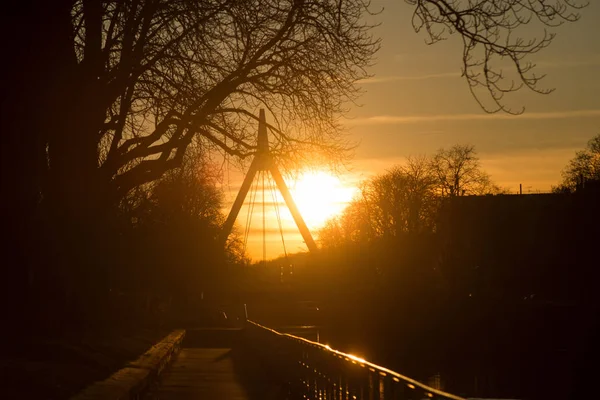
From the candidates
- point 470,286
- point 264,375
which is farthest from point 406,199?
point 264,375

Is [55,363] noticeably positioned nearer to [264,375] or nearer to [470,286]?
[264,375]

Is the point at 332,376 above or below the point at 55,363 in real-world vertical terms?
below

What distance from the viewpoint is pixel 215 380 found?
81.7ft

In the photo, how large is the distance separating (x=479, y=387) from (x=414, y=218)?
72159 millimetres

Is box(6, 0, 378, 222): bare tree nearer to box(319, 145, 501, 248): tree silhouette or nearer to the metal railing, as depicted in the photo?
the metal railing

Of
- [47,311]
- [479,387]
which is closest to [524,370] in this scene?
[479,387]

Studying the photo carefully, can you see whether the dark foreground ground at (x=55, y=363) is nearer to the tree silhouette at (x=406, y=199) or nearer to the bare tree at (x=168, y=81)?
A: the bare tree at (x=168, y=81)

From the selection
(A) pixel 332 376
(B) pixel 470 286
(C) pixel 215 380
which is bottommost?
(C) pixel 215 380

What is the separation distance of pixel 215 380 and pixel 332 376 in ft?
36.7

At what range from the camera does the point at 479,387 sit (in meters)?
41.3

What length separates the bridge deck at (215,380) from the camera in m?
20.3

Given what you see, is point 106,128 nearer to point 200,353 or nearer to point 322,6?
point 322,6

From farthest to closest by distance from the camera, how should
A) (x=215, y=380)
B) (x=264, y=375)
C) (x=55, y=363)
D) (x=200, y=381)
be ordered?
1. (x=264, y=375)
2. (x=215, y=380)
3. (x=200, y=381)
4. (x=55, y=363)

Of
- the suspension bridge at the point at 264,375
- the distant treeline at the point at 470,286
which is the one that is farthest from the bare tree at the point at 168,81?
the distant treeline at the point at 470,286
